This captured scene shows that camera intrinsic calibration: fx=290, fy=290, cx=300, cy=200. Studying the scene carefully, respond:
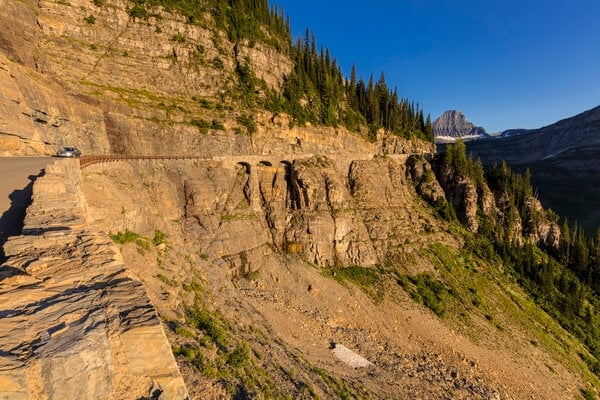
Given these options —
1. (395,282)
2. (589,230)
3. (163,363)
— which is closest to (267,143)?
(395,282)

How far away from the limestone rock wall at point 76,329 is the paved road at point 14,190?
8.85 feet

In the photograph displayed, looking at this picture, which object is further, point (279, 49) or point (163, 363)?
point (279, 49)

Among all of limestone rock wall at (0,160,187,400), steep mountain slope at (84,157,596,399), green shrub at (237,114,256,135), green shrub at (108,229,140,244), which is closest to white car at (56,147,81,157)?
steep mountain slope at (84,157,596,399)

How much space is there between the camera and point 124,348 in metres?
5.41

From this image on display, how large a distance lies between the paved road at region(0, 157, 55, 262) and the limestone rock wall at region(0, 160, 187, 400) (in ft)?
8.85

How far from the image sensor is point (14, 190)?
15.6 meters

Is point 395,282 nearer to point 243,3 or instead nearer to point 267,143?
point 267,143

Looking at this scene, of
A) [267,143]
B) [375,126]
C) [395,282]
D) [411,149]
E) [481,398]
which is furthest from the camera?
[411,149]

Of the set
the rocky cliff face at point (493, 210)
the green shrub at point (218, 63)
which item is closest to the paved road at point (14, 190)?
the green shrub at point (218, 63)

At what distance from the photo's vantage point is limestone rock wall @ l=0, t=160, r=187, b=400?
14.3 feet

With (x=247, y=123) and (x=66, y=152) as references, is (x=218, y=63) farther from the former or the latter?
(x=66, y=152)

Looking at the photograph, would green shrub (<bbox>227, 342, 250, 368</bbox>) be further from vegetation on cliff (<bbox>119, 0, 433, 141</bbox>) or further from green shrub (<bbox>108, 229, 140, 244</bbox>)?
vegetation on cliff (<bbox>119, 0, 433, 141</bbox>)

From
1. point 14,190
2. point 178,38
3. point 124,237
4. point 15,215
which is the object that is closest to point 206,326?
point 124,237

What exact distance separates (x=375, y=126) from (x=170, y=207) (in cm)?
6002
